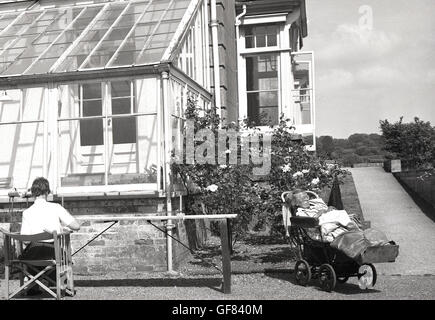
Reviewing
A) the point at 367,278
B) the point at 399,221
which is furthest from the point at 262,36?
the point at 367,278

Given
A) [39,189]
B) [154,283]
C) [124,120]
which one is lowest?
[154,283]

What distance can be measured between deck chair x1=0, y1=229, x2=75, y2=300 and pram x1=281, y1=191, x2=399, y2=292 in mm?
2925

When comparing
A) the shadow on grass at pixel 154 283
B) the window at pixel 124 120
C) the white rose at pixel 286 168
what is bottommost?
the shadow on grass at pixel 154 283

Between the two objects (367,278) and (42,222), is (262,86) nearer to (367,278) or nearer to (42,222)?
(367,278)

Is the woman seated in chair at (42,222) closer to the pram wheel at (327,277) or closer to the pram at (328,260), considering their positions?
the pram at (328,260)

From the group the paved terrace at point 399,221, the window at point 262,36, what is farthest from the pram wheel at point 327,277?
the window at point 262,36

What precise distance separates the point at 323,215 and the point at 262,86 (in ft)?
27.4

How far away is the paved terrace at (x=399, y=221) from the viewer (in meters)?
9.28

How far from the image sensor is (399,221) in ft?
43.3

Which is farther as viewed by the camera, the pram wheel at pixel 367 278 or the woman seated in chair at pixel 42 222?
the pram wheel at pixel 367 278

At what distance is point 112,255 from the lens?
32.4 feet

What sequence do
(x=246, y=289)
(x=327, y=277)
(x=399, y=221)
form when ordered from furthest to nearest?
(x=399, y=221), (x=246, y=289), (x=327, y=277)

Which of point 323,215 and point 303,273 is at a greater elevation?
point 323,215
